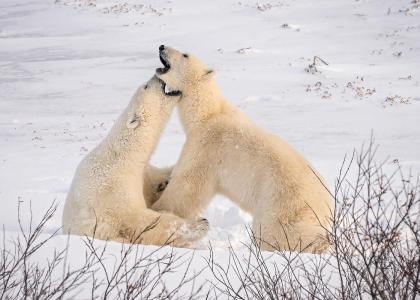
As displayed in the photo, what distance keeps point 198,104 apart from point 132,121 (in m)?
0.60

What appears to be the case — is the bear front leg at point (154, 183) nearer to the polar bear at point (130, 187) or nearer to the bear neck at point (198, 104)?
the polar bear at point (130, 187)

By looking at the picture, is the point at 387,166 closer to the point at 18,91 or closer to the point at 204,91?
the point at 204,91

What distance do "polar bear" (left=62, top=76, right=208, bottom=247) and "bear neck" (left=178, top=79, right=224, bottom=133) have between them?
0.12m

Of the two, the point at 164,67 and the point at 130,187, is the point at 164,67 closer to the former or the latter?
the point at 164,67

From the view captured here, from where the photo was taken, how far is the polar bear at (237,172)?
3973mm

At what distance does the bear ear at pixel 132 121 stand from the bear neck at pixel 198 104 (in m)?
0.45

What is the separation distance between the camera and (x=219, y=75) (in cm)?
1544

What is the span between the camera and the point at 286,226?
3920 mm

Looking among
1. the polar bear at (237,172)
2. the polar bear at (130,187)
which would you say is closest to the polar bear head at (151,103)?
the polar bear at (130,187)

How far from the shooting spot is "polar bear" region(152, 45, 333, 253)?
397 cm

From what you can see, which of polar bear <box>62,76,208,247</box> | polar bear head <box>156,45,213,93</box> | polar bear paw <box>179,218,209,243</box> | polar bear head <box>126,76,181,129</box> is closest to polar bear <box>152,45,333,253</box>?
polar bear head <box>156,45,213,93</box>

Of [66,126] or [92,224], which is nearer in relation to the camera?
[92,224]

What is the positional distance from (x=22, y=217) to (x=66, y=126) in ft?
21.4

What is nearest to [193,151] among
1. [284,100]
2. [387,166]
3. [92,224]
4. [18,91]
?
[92,224]
